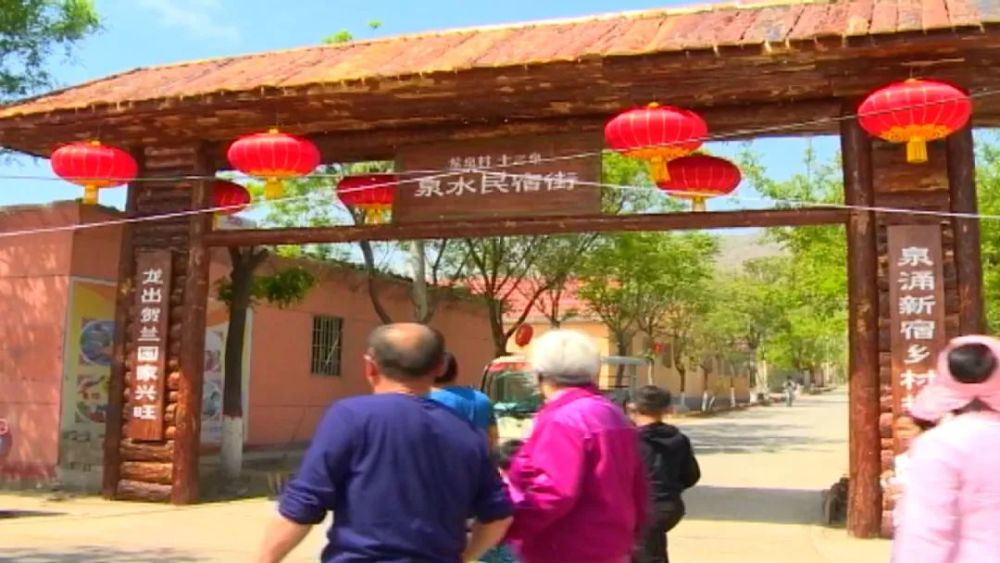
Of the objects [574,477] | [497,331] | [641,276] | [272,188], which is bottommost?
[574,477]

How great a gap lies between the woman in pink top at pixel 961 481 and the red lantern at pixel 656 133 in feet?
17.7

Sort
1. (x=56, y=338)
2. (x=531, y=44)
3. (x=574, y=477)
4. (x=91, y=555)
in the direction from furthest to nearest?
(x=56, y=338)
(x=531, y=44)
(x=91, y=555)
(x=574, y=477)

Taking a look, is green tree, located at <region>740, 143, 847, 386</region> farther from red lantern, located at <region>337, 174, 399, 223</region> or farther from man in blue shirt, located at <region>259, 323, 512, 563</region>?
man in blue shirt, located at <region>259, 323, 512, 563</region>

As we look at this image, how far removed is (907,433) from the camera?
8172 millimetres

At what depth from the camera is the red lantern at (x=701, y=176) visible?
8828mm

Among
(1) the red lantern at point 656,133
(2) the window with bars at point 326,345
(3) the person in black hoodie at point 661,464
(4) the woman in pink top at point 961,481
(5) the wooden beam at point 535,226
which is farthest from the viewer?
(2) the window with bars at point 326,345

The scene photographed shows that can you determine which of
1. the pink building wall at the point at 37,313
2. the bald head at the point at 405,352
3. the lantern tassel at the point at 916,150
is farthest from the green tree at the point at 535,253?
the bald head at the point at 405,352

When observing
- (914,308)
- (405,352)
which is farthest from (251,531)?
(405,352)

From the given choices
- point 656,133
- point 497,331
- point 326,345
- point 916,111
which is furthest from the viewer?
point 497,331

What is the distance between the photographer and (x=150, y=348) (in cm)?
1070

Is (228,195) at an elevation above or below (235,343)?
above

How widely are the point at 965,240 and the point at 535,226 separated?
3567mm

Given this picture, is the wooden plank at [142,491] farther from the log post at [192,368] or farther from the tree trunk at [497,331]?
the tree trunk at [497,331]

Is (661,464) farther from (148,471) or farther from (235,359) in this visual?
(235,359)
